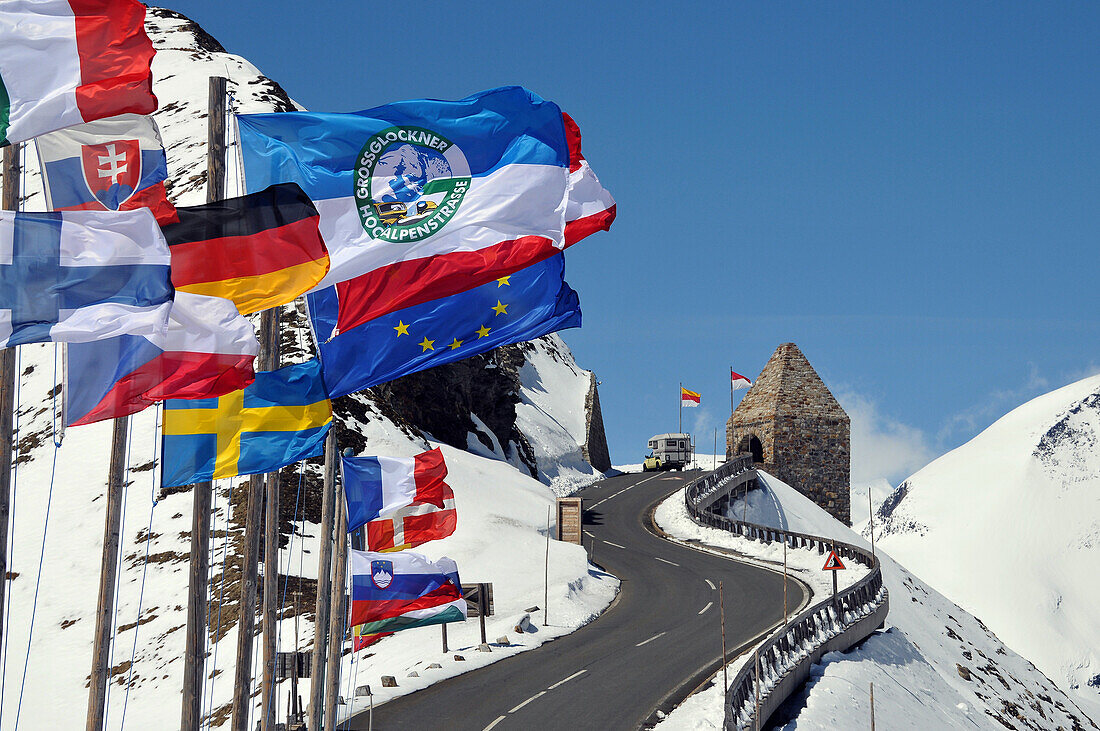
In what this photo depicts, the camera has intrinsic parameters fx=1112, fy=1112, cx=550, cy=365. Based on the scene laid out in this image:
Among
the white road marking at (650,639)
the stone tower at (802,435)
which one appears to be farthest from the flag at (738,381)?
the white road marking at (650,639)

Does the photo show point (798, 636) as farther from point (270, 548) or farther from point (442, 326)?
point (442, 326)

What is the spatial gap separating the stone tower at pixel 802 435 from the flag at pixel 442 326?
5680 cm

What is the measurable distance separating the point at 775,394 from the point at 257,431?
5963cm

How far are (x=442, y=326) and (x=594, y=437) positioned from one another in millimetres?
81573

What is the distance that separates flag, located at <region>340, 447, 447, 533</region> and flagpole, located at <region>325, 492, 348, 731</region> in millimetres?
325

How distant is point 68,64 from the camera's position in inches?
396

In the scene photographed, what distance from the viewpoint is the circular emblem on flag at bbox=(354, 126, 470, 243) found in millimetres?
13078

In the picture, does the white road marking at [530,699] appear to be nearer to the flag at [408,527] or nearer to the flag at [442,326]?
the flag at [408,527]

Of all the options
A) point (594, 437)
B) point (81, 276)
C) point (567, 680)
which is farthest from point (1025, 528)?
point (81, 276)

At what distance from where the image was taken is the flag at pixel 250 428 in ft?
41.2

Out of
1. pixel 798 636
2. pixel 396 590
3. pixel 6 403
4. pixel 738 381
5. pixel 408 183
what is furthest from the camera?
pixel 738 381

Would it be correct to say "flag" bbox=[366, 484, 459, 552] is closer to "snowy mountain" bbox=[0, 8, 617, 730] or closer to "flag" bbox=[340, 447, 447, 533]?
"flag" bbox=[340, 447, 447, 533]

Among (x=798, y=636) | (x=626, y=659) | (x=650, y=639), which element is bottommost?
(x=650, y=639)

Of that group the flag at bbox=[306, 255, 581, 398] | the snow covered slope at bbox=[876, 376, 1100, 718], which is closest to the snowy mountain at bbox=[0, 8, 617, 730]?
the flag at bbox=[306, 255, 581, 398]
